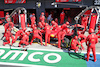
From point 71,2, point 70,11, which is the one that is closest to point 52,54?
point 71,2

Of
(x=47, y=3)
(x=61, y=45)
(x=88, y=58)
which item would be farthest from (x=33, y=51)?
(x=47, y=3)

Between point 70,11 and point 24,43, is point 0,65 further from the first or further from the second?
point 70,11

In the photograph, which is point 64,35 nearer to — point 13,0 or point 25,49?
point 25,49

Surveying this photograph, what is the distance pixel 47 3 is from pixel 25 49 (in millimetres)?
9863

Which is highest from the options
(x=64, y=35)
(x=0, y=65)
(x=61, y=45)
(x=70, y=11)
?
(x=70, y=11)

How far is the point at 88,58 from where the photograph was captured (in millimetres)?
5984

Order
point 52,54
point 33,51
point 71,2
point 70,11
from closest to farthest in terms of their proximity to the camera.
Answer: point 52,54, point 33,51, point 71,2, point 70,11

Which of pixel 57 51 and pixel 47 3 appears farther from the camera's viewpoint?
pixel 47 3

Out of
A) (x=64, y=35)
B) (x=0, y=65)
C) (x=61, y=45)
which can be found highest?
(x=64, y=35)

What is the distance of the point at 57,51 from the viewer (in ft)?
23.9

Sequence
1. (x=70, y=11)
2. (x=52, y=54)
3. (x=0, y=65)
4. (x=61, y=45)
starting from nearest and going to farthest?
(x=0, y=65), (x=52, y=54), (x=61, y=45), (x=70, y=11)

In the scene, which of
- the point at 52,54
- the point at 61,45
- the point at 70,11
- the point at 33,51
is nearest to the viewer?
the point at 52,54

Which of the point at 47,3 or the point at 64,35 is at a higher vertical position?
the point at 47,3

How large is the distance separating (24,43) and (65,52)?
3003mm
